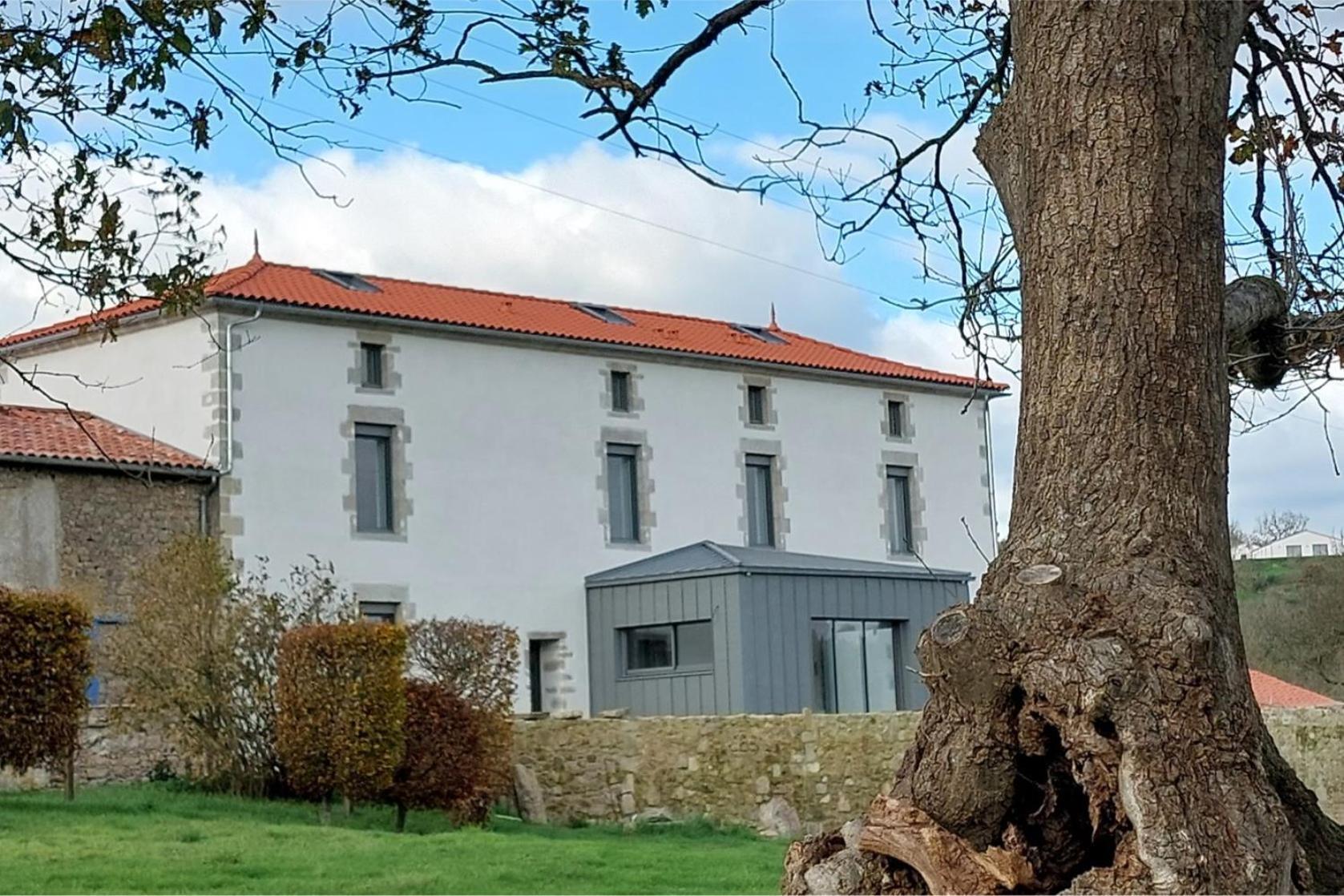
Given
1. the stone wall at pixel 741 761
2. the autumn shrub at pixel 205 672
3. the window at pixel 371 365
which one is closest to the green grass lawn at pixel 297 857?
the autumn shrub at pixel 205 672

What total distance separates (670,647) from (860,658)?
2748mm

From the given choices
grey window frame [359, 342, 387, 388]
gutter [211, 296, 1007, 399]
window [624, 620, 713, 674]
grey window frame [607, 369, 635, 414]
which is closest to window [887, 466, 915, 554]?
gutter [211, 296, 1007, 399]

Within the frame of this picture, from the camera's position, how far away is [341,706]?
1634 cm

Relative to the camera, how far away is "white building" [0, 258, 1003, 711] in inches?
912

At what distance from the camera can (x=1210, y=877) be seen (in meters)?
3.81

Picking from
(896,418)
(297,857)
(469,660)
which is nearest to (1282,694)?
(896,418)

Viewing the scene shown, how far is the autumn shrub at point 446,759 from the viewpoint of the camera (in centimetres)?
1664

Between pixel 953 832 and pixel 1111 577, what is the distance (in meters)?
0.71

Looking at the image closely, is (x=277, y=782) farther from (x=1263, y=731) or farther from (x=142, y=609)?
(x=1263, y=731)

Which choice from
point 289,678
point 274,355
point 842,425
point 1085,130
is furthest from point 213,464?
point 1085,130

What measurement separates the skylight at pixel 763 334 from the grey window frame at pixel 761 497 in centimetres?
290

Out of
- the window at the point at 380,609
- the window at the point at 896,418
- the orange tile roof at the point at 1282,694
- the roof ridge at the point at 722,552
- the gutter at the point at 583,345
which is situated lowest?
the orange tile roof at the point at 1282,694

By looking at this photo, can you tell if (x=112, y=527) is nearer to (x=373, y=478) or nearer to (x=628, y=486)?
(x=373, y=478)

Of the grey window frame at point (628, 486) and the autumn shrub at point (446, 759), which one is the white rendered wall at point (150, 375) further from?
the autumn shrub at point (446, 759)
